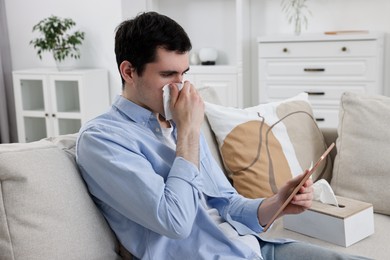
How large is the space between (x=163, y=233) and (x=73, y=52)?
10.9 ft

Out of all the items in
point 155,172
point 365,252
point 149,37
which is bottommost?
point 365,252

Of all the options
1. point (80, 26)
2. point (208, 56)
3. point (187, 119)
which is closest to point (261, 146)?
point (187, 119)

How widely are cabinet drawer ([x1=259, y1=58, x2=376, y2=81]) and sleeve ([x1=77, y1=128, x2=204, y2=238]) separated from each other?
2697 mm

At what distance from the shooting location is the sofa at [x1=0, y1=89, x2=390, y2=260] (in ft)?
3.72

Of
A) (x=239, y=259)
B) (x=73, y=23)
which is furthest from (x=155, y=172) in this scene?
(x=73, y=23)

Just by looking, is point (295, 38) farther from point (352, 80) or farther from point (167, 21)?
point (167, 21)

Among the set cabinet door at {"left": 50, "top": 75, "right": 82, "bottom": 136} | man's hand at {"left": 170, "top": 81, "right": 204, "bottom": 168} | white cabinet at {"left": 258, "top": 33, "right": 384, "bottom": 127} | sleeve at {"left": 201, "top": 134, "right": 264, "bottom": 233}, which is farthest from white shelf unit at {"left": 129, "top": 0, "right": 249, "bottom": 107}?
man's hand at {"left": 170, "top": 81, "right": 204, "bottom": 168}

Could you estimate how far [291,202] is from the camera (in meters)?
1.38

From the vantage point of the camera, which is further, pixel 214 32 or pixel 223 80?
pixel 214 32

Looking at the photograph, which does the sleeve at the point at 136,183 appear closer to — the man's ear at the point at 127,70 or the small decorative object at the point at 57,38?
the man's ear at the point at 127,70

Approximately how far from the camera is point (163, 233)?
118cm

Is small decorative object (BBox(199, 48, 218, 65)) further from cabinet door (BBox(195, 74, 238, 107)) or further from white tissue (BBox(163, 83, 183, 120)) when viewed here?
white tissue (BBox(163, 83, 183, 120))

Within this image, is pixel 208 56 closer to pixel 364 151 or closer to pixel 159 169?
pixel 364 151

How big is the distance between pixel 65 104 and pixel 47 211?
10.2ft
